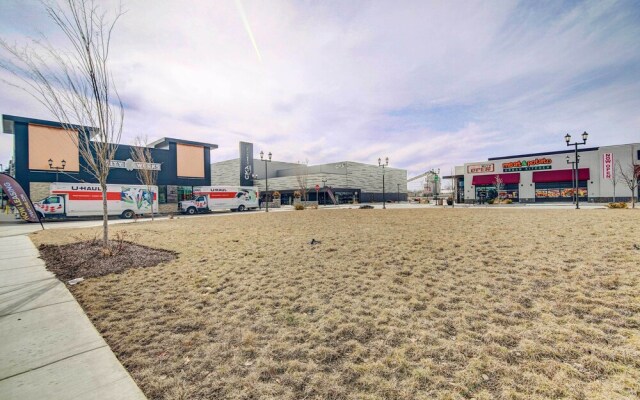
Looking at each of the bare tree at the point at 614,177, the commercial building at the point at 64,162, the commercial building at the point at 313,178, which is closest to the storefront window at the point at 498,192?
the bare tree at the point at 614,177

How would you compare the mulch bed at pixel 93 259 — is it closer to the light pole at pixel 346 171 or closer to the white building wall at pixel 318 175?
the white building wall at pixel 318 175

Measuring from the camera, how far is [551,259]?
20.2ft

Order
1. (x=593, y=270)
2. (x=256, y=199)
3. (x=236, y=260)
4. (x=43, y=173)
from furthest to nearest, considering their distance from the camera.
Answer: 1. (x=256, y=199)
2. (x=43, y=173)
3. (x=236, y=260)
4. (x=593, y=270)

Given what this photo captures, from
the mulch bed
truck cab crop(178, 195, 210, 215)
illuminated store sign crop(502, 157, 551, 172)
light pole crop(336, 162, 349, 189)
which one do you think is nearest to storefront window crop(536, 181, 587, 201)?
illuminated store sign crop(502, 157, 551, 172)

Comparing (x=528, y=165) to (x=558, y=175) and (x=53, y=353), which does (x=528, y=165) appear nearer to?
(x=558, y=175)

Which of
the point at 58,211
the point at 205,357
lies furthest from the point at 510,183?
the point at 58,211

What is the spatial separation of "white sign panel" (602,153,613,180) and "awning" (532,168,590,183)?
65.3 inches

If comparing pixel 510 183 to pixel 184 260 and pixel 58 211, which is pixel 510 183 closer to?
pixel 184 260

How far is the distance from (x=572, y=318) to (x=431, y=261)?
288cm

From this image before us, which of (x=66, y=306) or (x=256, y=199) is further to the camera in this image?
(x=256, y=199)

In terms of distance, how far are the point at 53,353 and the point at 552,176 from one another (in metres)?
53.1

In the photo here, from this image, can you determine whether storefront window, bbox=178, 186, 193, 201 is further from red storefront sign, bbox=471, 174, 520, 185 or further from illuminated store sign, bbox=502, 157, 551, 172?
illuminated store sign, bbox=502, 157, 551, 172

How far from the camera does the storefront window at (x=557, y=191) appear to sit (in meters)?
38.8

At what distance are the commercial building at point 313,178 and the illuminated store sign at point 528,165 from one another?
29.6 meters
